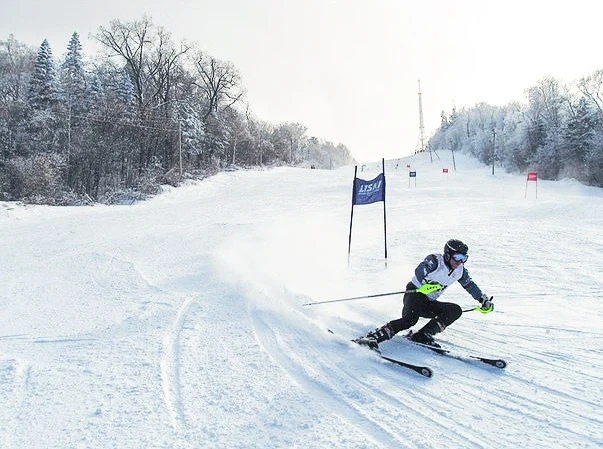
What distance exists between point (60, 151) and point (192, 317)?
36034mm

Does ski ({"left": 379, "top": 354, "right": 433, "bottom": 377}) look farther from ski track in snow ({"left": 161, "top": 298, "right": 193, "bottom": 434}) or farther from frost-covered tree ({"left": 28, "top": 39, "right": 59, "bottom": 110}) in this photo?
frost-covered tree ({"left": 28, "top": 39, "right": 59, "bottom": 110})

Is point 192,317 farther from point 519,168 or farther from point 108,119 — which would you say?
point 519,168

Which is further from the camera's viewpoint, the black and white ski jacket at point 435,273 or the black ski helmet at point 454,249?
the black and white ski jacket at point 435,273

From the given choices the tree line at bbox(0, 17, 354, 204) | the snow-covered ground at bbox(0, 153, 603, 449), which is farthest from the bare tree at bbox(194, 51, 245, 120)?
the snow-covered ground at bbox(0, 153, 603, 449)

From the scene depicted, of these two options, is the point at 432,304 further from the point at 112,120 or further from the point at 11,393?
the point at 112,120

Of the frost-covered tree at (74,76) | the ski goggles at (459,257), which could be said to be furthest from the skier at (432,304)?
the frost-covered tree at (74,76)

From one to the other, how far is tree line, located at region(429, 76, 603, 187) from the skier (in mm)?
50312

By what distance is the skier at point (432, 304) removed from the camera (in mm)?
5508

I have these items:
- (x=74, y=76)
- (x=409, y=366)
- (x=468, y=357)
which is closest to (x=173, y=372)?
(x=409, y=366)

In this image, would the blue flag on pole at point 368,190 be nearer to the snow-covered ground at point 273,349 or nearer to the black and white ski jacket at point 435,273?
the snow-covered ground at point 273,349

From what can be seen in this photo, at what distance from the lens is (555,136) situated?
5700 cm

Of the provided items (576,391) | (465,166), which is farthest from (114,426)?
(465,166)

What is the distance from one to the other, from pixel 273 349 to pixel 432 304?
6.91 feet

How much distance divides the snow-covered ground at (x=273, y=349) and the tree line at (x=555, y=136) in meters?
45.4
